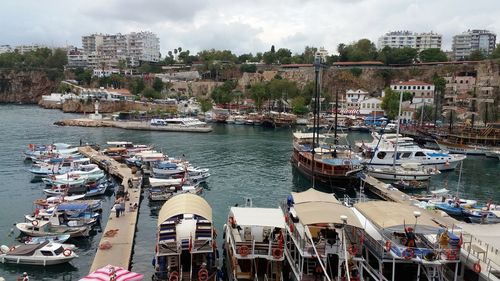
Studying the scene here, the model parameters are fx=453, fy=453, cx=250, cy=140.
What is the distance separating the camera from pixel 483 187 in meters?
50.4

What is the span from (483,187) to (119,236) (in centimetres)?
4035

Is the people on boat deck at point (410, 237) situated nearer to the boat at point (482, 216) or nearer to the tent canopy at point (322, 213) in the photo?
the tent canopy at point (322, 213)

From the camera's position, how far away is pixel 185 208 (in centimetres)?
2334

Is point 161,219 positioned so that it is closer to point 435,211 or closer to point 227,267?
point 227,267

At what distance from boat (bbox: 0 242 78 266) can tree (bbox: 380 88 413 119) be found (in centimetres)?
9164

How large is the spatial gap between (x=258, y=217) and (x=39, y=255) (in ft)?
46.5

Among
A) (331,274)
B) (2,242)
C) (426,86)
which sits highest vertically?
(426,86)

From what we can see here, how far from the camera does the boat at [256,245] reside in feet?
69.3

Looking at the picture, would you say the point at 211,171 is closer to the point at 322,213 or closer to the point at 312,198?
the point at 312,198

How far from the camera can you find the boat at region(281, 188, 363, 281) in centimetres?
1941

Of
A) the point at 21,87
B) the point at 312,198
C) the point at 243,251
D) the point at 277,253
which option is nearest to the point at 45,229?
the point at 243,251

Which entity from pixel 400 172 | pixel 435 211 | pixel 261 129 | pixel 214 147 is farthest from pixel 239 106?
pixel 435 211

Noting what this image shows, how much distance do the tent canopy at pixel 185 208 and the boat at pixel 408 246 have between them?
839 centimetres

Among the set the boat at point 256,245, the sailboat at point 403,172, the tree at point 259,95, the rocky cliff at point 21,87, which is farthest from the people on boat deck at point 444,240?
the rocky cliff at point 21,87
